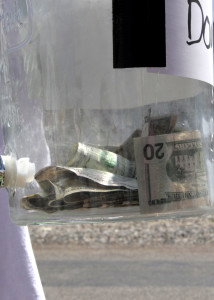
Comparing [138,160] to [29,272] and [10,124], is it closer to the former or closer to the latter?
[10,124]

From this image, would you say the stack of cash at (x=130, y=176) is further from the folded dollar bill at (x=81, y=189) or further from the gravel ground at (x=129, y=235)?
the gravel ground at (x=129, y=235)

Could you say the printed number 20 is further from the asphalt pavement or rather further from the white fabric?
the asphalt pavement

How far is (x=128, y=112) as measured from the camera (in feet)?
2.48

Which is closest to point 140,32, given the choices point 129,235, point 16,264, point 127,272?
point 16,264

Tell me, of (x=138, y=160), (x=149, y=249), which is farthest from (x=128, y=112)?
(x=149, y=249)

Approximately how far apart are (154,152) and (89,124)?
0.34ft

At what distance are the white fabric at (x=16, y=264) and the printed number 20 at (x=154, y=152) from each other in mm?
330

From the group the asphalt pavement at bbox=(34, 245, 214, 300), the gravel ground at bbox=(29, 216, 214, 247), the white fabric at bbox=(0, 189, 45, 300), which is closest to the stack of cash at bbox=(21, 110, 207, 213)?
the white fabric at bbox=(0, 189, 45, 300)

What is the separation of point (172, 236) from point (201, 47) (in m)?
4.31

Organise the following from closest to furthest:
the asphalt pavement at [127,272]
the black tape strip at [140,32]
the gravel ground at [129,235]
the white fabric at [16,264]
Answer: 1. the black tape strip at [140,32]
2. the white fabric at [16,264]
3. the asphalt pavement at [127,272]
4. the gravel ground at [129,235]

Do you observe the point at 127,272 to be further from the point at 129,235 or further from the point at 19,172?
the point at 19,172

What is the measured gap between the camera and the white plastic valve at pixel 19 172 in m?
0.72

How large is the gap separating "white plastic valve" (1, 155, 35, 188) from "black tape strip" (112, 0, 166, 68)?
0.52 ft

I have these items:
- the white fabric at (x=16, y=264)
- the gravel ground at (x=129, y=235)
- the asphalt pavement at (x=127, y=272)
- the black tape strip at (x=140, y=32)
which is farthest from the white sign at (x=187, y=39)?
→ the gravel ground at (x=129, y=235)
